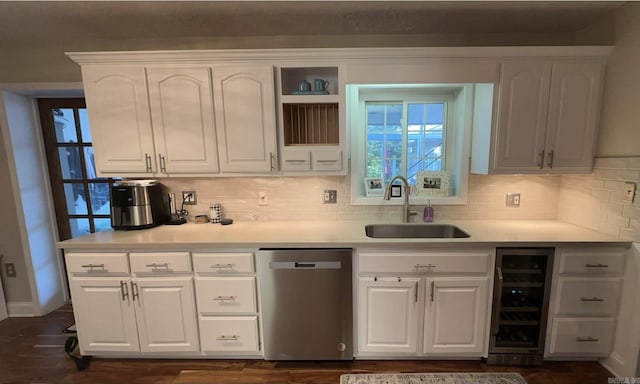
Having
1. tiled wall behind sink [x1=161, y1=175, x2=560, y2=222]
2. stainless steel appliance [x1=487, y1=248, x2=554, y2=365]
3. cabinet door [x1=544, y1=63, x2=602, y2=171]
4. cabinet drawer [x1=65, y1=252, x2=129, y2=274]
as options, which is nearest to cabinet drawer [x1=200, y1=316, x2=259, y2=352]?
cabinet drawer [x1=65, y1=252, x2=129, y2=274]

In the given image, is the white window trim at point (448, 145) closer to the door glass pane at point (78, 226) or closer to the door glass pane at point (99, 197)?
the door glass pane at point (99, 197)

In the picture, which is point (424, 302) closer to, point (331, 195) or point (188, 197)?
point (331, 195)

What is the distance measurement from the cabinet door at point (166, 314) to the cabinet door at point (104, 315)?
0.23 ft

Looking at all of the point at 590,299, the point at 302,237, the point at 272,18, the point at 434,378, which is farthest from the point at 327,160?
the point at 590,299

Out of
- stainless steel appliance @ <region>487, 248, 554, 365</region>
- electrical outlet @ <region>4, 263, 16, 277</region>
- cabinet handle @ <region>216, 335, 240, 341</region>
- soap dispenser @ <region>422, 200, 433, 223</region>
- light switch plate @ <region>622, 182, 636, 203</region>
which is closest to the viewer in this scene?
light switch plate @ <region>622, 182, 636, 203</region>

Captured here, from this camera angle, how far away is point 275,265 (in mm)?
1760

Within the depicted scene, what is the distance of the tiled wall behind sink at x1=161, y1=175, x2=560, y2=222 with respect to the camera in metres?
2.27

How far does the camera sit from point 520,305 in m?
1.84

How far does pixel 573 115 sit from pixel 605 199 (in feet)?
2.09

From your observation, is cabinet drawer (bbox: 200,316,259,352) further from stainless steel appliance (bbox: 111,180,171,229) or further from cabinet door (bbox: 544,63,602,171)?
cabinet door (bbox: 544,63,602,171)

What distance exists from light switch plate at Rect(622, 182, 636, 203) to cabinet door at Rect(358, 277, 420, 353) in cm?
145

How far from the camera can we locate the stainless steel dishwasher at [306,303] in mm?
1753

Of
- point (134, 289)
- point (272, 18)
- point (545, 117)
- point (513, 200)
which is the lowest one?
point (134, 289)

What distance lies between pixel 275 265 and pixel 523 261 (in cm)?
174
